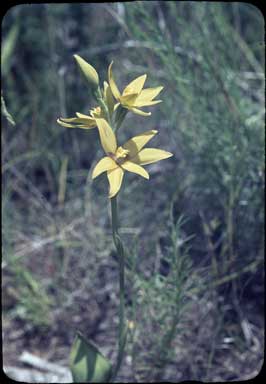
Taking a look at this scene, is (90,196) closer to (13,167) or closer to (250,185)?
(13,167)

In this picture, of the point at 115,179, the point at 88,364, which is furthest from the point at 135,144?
the point at 88,364

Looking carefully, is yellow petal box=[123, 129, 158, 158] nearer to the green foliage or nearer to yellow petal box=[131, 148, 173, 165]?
yellow petal box=[131, 148, 173, 165]

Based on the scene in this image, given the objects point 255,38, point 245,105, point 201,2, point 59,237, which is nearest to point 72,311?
point 59,237

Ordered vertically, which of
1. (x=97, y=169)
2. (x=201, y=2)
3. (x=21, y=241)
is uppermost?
(x=201, y=2)

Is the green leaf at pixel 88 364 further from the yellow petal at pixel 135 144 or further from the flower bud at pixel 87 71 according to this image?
the flower bud at pixel 87 71

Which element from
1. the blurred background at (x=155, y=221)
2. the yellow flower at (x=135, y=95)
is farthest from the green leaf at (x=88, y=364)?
the yellow flower at (x=135, y=95)

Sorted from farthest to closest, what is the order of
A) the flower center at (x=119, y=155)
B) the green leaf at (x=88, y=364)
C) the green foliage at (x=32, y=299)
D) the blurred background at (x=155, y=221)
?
the green foliage at (x=32, y=299) → the blurred background at (x=155, y=221) → the green leaf at (x=88, y=364) → the flower center at (x=119, y=155)

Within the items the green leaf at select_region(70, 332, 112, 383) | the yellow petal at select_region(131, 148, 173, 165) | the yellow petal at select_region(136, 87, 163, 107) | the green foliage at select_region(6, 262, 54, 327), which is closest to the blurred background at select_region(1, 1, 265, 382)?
the green foliage at select_region(6, 262, 54, 327)
